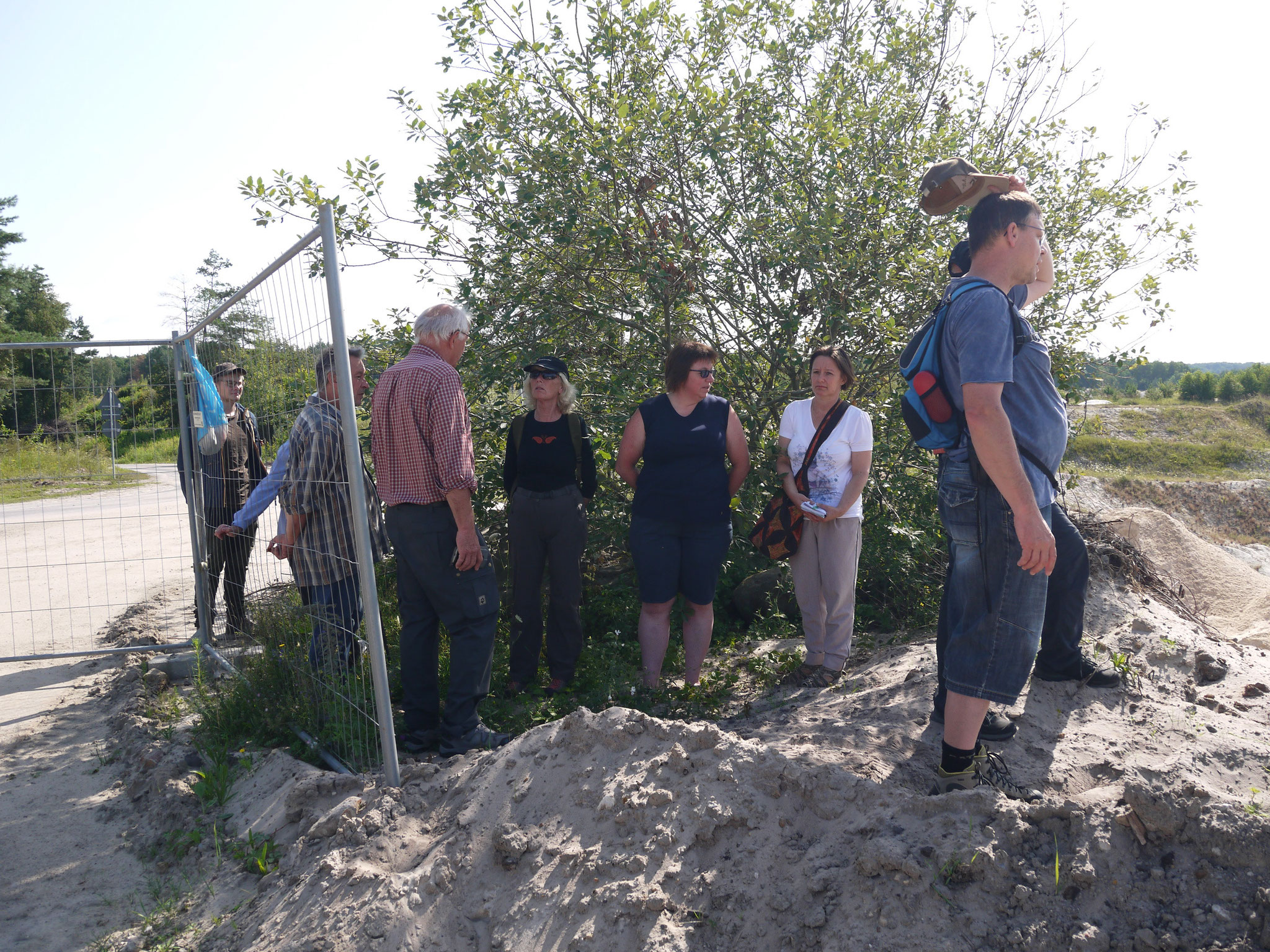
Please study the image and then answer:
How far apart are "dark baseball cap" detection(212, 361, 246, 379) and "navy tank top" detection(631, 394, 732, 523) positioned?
291 centimetres

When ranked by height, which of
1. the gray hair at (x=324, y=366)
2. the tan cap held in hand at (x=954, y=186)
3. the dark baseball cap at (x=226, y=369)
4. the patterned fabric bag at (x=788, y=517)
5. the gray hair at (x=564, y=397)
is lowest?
the patterned fabric bag at (x=788, y=517)

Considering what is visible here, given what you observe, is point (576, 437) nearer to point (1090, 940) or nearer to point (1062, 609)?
point (1062, 609)

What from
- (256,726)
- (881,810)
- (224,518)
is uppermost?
(224,518)

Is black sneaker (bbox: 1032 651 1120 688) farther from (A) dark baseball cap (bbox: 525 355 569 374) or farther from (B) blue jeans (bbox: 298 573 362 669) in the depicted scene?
(B) blue jeans (bbox: 298 573 362 669)

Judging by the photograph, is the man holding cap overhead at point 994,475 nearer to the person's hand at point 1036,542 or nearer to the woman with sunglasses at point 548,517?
the person's hand at point 1036,542

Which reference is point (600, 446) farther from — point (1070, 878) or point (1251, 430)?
point (1251, 430)

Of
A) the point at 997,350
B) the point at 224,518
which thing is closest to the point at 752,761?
the point at 997,350

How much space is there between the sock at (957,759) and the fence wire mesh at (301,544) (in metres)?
2.17

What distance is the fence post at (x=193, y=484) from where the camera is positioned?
556 cm

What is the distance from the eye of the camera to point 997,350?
2568 mm

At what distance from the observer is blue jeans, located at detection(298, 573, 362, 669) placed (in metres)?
3.73

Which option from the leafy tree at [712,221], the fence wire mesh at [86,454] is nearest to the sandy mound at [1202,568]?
the leafy tree at [712,221]

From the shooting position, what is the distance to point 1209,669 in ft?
13.0

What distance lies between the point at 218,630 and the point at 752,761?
14.6 feet
